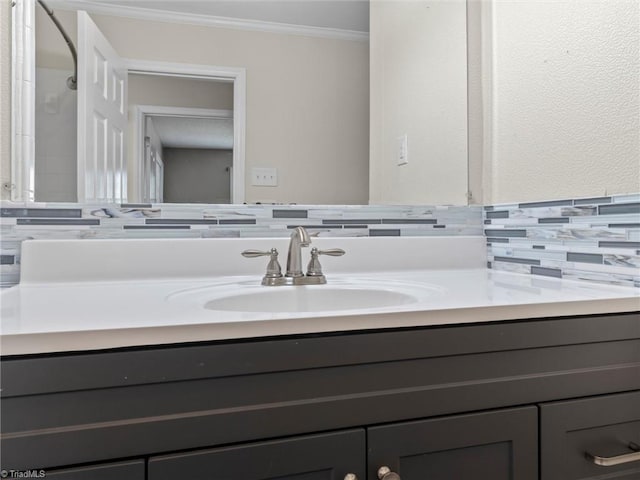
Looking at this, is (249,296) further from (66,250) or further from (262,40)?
(262,40)

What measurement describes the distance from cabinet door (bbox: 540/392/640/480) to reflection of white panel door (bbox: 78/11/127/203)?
1.06 metres

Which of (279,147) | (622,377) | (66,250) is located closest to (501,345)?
(622,377)

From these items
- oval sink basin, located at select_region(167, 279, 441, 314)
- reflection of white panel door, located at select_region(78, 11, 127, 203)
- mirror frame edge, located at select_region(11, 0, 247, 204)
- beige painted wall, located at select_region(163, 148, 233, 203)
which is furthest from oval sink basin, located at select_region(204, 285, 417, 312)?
mirror frame edge, located at select_region(11, 0, 247, 204)

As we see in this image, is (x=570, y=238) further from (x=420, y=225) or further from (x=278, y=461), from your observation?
(x=278, y=461)

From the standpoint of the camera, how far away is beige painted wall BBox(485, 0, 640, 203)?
898mm

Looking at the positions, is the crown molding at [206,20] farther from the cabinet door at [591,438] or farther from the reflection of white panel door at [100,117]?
the cabinet door at [591,438]

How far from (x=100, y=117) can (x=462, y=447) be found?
110 cm

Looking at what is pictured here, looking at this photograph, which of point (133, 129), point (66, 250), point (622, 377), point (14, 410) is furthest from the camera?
point (133, 129)

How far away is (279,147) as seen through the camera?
121 cm

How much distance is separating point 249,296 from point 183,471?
1.37 feet

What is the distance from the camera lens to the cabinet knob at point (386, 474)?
619 mm

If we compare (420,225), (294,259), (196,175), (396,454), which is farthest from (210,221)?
(396,454)

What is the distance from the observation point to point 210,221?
113 centimetres

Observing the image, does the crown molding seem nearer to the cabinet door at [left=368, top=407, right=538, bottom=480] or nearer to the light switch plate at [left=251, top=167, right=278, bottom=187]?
the light switch plate at [left=251, top=167, right=278, bottom=187]
